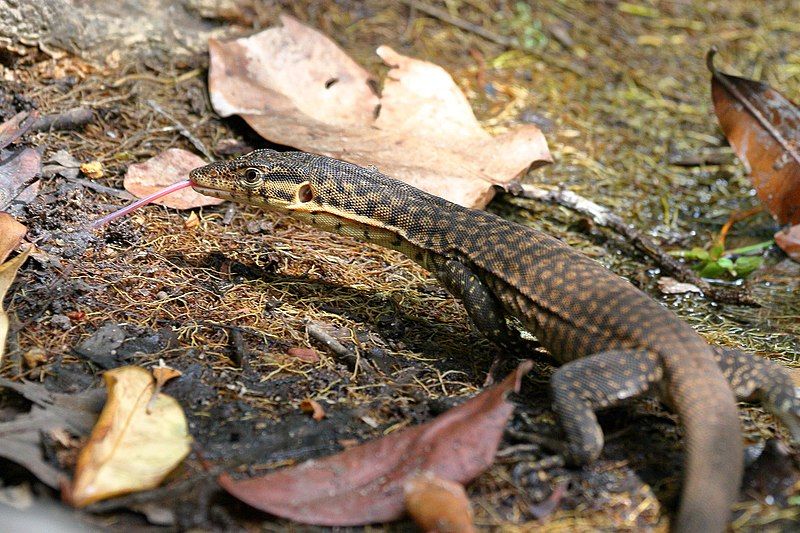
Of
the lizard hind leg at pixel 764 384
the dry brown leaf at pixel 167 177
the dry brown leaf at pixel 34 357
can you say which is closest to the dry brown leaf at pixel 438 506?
the lizard hind leg at pixel 764 384

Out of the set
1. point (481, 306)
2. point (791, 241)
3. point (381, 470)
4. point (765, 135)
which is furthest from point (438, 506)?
point (765, 135)

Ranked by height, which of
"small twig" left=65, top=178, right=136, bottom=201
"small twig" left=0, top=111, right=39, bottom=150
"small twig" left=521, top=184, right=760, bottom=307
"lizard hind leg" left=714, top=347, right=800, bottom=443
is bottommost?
"small twig" left=65, top=178, right=136, bottom=201

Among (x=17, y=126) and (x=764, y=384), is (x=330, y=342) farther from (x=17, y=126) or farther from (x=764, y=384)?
(x=17, y=126)

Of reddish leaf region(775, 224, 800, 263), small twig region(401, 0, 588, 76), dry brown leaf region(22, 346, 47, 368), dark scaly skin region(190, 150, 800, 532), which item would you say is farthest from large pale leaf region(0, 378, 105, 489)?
small twig region(401, 0, 588, 76)

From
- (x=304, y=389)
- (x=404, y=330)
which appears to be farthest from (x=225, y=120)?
(x=304, y=389)

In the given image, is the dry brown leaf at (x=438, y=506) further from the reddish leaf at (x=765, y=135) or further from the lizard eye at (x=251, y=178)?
the reddish leaf at (x=765, y=135)

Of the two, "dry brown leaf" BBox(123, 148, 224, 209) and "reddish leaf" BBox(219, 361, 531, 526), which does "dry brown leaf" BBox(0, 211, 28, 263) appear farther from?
"reddish leaf" BBox(219, 361, 531, 526)
